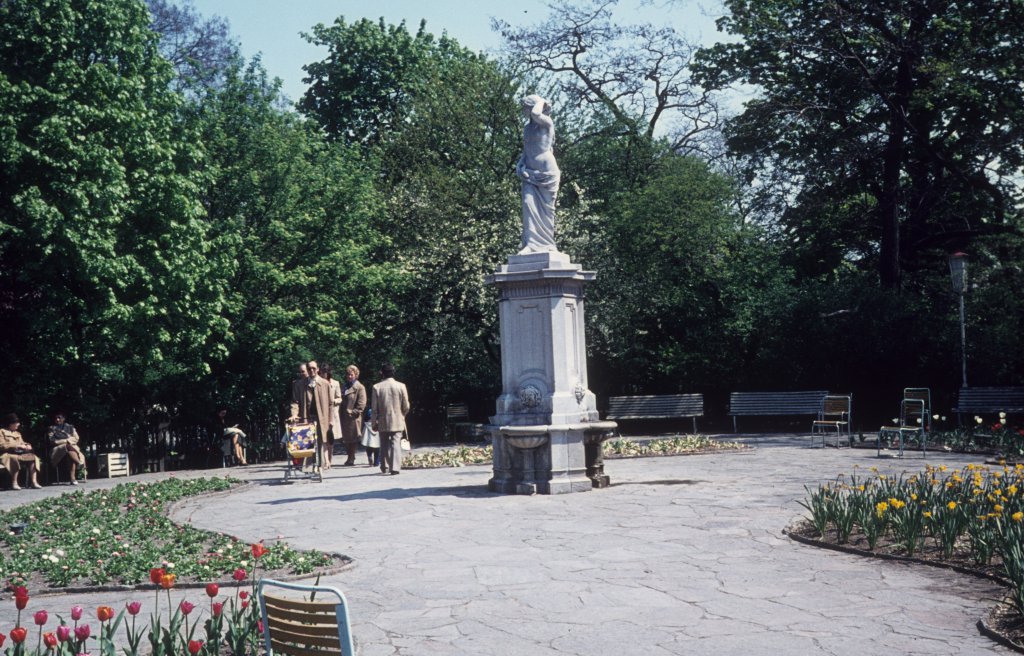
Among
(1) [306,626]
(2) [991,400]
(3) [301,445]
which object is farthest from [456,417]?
(1) [306,626]

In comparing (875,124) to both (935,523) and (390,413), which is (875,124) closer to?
(390,413)

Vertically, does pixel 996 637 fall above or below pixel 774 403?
below

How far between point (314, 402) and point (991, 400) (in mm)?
13299

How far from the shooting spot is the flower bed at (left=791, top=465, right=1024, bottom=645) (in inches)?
299

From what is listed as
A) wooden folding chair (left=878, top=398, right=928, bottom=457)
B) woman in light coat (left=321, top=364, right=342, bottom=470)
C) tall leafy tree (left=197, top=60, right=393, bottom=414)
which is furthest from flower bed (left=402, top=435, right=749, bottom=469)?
tall leafy tree (left=197, top=60, right=393, bottom=414)

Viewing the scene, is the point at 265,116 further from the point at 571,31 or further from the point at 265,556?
the point at 265,556

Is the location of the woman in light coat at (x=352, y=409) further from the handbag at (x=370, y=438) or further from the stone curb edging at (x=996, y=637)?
the stone curb edging at (x=996, y=637)

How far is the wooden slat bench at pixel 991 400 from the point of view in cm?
2016

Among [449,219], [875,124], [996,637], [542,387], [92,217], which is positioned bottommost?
[996,637]

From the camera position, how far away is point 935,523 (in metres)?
8.23

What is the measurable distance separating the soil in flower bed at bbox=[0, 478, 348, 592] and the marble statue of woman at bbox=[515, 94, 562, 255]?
19.0 ft

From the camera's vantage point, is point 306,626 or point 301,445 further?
point 301,445

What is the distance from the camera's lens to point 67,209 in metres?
18.6

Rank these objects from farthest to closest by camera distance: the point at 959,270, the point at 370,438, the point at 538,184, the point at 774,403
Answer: the point at 774,403, the point at 959,270, the point at 370,438, the point at 538,184
